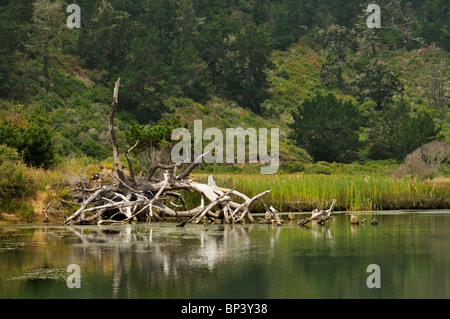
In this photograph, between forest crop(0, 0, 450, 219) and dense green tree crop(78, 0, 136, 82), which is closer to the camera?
forest crop(0, 0, 450, 219)

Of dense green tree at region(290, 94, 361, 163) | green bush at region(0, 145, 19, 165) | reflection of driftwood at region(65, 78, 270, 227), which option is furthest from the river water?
dense green tree at region(290, 94, 361, 163)

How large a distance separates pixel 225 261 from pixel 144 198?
8.21m

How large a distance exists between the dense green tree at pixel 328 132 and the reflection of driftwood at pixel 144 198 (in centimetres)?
4144

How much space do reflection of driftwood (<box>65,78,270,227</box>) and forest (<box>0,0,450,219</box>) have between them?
197 centimetres

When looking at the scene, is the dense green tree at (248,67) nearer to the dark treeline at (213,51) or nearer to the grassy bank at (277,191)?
the dark treeline at (213,51)

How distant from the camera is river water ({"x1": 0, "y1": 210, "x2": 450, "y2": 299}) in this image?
1158cm

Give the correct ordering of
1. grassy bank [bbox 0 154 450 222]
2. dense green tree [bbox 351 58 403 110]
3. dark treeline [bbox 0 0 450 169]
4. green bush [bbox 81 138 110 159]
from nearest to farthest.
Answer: grassy bank [bbox 0 154 450 222]
green bush [bbox 81 138 110 159]
dark treeline [bbox 0 0 450 169]
dense green tree [bbox 351 58 403 110]

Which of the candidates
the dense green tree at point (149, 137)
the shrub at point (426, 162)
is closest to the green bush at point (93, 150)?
the dense green tree at point (149, 137)

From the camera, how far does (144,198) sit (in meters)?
22.3

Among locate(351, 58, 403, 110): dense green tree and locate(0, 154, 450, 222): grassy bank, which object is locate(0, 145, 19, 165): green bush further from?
locate(351, 58, 403, 110): dense green tree

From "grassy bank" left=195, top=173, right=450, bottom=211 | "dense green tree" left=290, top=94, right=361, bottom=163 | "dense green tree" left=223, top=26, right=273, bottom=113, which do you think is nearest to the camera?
"grassy bank" left=195, top=173, right=450, bottom=211

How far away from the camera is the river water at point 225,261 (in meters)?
11.6
